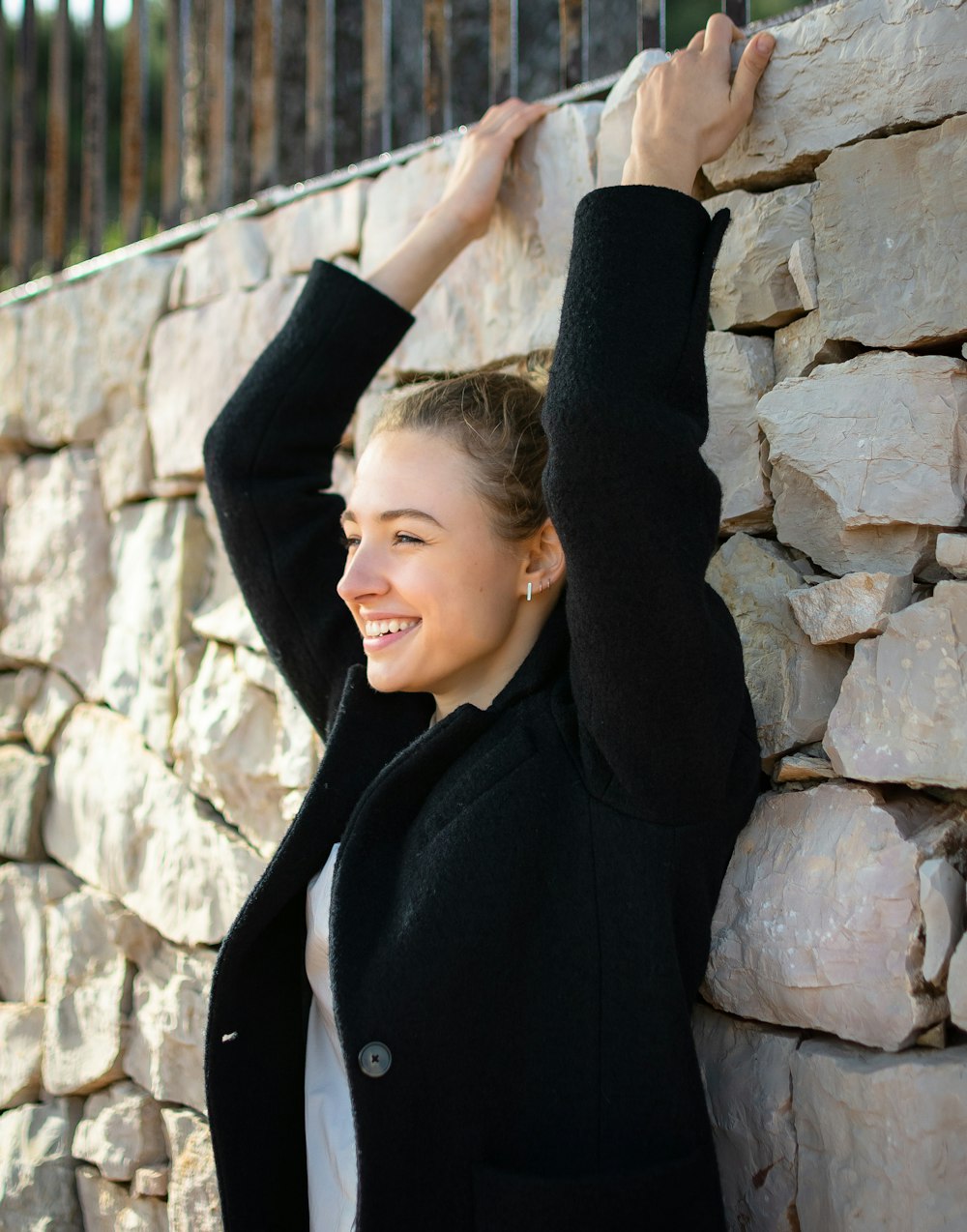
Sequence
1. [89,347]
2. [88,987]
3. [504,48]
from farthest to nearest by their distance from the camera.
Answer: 1. [89,347]
2. [88,987]
3. [504,48]

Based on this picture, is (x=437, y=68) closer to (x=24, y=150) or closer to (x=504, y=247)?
(x=504, y=247)

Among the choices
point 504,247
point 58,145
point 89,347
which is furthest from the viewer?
point 58,145

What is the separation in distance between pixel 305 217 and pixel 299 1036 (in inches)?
64.5

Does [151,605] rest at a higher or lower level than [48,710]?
higher

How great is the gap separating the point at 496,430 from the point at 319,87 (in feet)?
4.53

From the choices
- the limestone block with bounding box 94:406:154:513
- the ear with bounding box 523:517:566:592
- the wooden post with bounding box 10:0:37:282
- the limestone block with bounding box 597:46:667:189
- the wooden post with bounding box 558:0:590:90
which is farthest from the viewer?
the wooden post with bounding box 10:0:37:282

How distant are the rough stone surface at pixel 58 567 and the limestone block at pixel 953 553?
202 cm

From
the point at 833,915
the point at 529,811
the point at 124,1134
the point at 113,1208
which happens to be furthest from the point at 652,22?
the point at 113,1208

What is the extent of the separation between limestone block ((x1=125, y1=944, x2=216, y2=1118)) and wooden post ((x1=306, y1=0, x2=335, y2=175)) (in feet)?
5.54

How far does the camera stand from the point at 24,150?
3340mm

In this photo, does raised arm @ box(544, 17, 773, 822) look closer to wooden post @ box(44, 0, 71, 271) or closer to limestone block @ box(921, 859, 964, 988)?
limestone block @ box(921, 859, 964, 988)

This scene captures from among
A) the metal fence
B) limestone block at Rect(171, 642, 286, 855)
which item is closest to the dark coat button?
limestone block at Rect(171, 642, 286, 855)

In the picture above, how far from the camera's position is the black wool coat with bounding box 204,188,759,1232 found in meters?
1.28

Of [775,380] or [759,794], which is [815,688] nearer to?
[759,794]
